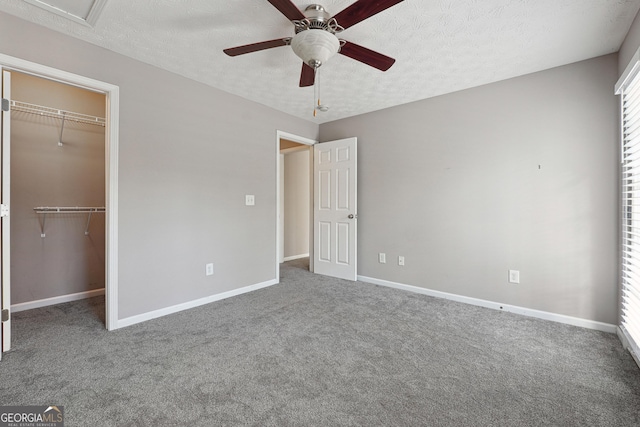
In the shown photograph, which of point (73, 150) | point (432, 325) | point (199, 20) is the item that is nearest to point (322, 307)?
point (432, 325)

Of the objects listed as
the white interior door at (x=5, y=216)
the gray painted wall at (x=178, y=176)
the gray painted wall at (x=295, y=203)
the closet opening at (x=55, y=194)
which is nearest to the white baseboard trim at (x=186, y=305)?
the gray painted wall at (x=178, y=176)

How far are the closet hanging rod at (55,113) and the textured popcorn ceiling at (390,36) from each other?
1280 millimetres

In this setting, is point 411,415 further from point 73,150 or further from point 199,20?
point 73,150

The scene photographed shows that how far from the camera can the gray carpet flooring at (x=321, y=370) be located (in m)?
1.48

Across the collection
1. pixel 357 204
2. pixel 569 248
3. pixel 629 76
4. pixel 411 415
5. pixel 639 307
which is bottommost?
pixel 411 415

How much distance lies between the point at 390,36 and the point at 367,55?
365mm

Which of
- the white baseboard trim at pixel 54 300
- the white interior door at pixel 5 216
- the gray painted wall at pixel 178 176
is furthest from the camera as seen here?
the white baseboard trim at pixel 54 300

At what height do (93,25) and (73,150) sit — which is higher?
(93,25)

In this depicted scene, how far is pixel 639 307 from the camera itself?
1.95 metres

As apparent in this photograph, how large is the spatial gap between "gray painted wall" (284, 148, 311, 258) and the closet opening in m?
3.05

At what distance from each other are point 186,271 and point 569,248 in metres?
Result: 3.79

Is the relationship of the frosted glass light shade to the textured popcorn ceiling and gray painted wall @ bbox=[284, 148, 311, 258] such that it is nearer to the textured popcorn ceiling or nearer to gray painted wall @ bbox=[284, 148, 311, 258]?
the textured popcorn ceiling

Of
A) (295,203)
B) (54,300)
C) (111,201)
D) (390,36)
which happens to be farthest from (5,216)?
(295,203)

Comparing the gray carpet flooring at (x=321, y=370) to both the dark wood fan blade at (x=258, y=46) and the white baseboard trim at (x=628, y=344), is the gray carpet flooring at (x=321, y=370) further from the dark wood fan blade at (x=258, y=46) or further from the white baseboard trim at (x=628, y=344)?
the dark wood fan blade at (x=258, y=46)
